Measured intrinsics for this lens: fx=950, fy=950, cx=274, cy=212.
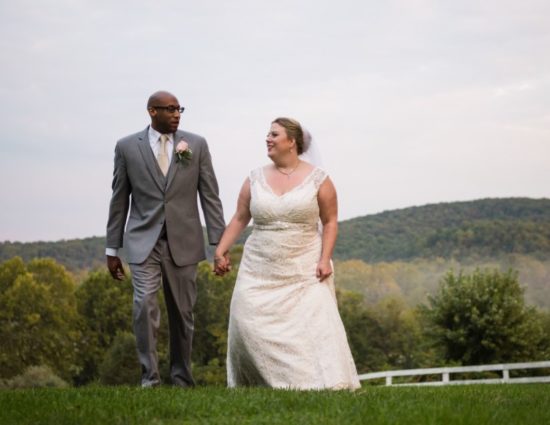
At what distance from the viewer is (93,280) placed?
198ft

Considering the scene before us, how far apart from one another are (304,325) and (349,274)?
84692mm

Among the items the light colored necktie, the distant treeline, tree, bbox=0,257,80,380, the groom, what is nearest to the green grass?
the groom

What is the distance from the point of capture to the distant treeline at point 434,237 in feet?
318

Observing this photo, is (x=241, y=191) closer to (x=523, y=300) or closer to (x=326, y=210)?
(x=326, y=210)

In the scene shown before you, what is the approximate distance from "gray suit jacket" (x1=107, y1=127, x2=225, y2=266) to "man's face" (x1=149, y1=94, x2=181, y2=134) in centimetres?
15

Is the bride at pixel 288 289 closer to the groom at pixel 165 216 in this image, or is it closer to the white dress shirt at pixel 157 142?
the groom at pixel 165 216

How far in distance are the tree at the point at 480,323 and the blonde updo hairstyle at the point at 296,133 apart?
30.1 meters

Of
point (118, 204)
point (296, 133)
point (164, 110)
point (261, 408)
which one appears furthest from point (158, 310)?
point (261, 408)

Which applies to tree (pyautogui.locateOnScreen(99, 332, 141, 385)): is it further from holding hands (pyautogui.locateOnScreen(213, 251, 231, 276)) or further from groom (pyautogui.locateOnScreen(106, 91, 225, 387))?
holding hands (pyautogui.locateOnScreen(213, 251, 231, 276))

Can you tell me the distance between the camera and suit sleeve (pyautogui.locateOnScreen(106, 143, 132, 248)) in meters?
9.63

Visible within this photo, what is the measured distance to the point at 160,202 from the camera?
9477 mm

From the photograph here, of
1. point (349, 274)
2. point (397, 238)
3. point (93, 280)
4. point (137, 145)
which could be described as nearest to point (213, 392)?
point (137, 145)

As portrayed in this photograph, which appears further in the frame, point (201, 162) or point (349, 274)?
point (349, 274)

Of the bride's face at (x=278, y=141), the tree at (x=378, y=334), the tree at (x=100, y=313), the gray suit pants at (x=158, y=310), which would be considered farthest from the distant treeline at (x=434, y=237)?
the gray suit pants at (x=158, y=310)
